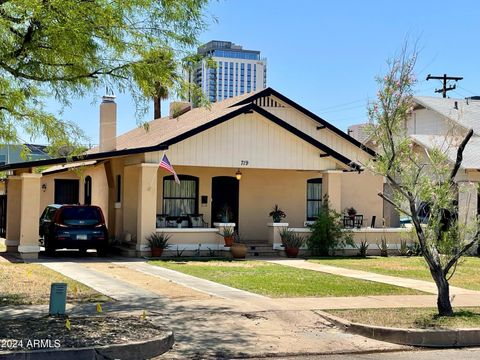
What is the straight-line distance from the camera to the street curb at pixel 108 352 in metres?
7.22

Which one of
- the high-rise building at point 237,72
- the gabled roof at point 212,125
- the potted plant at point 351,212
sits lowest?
the potted plant at point 351,212

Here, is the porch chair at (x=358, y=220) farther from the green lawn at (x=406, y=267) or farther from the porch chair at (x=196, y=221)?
the porch chair at (x=196, y=221)

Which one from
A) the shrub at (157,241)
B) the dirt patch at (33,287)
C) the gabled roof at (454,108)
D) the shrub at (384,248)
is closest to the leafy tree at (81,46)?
the dirt patch at (33,287)

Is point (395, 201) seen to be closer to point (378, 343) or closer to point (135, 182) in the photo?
point (378, 343)

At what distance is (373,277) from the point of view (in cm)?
1655

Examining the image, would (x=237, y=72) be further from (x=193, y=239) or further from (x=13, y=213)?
(x=13, y=213)

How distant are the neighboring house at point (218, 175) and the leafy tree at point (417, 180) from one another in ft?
26.9

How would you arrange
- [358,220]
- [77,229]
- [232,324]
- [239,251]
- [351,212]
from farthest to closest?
[351,212], [358,220], [239,251], [77,229], [232,324]

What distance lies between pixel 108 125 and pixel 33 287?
1368cm

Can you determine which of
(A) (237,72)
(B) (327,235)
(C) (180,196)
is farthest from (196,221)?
(A) (237,72)

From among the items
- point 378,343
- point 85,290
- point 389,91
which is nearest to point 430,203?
point 389,91

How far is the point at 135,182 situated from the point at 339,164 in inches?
288

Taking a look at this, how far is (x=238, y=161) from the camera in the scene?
22.0m

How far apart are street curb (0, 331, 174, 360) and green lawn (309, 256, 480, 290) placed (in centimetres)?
871
